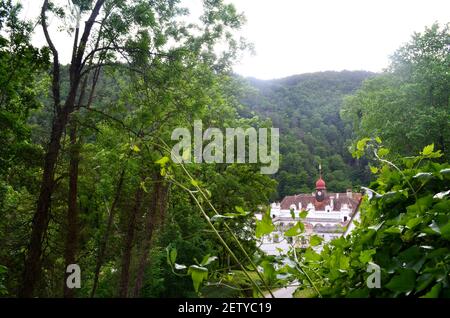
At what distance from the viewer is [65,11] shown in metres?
2.49

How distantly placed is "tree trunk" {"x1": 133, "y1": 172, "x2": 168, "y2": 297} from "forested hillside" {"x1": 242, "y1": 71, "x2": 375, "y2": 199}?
3.62ft

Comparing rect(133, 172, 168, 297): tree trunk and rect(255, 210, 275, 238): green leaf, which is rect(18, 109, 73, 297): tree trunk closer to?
rect(133, 172, 168, 297): tree trunk

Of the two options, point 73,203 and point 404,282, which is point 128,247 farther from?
point 404,282

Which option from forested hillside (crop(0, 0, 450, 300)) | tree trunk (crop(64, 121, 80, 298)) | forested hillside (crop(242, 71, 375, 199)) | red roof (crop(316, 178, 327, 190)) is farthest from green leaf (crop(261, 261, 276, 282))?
red roof (crop(316, 178, 327, 190))

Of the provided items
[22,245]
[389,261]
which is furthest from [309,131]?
Answer: [389,261]

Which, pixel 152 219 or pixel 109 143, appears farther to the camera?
pixel 152 219

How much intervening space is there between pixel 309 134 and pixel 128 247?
6.01 feet

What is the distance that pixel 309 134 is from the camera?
3.50 m

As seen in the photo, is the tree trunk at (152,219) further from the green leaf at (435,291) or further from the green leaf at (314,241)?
the green leaf at (435,291)

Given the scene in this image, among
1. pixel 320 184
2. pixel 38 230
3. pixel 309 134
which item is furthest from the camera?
pixel 309 134

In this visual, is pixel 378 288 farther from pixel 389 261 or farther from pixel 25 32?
pixel 25 32

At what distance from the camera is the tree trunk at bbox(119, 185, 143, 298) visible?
2.57 m

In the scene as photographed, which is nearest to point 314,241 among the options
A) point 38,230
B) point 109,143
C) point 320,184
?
point 38,230

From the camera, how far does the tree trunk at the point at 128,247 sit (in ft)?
8.42
